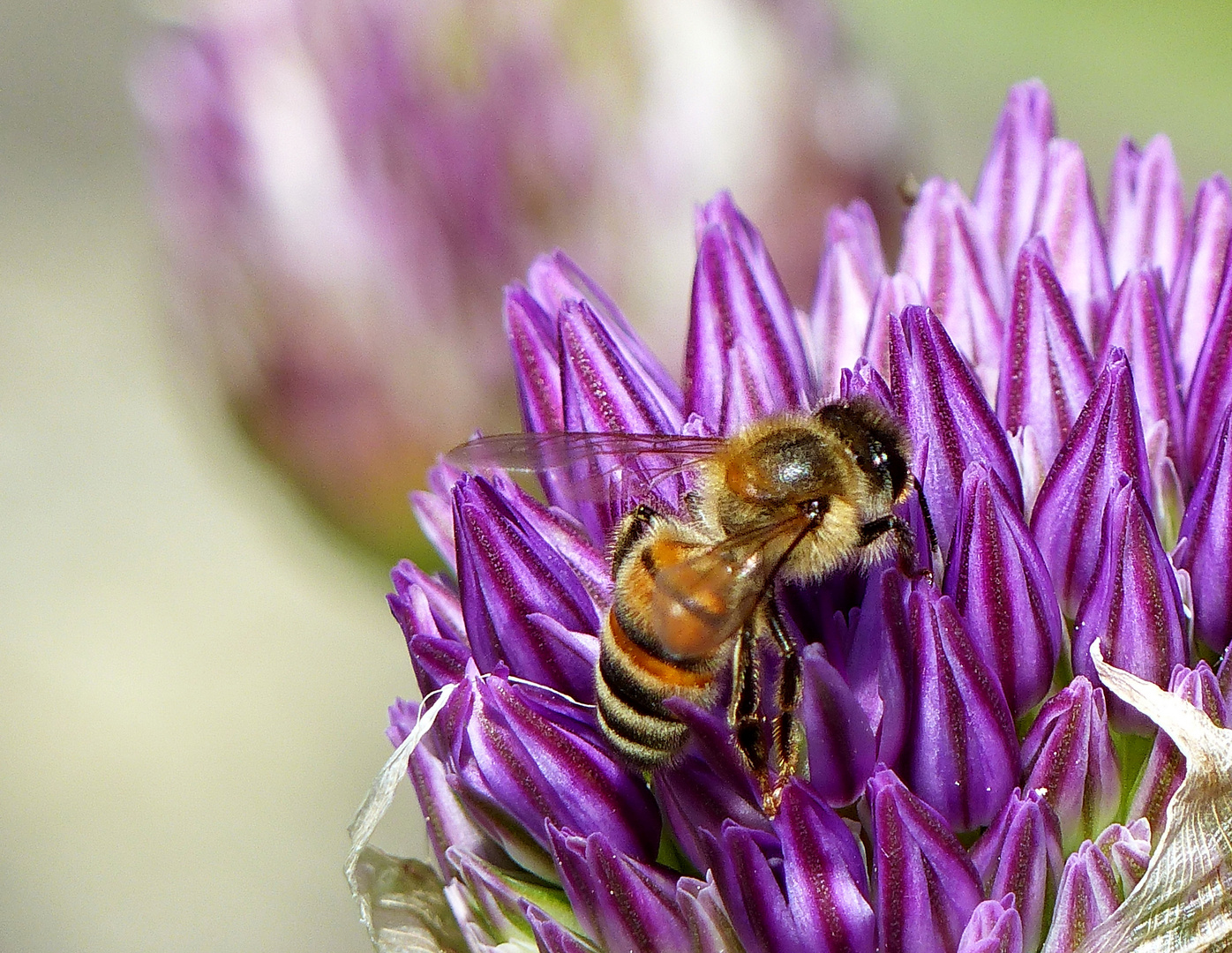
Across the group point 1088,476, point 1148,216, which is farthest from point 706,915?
point 1148,216

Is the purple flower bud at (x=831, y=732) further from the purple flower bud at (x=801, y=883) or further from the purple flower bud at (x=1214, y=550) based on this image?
the purple flower bud at (x=1214, y=550)

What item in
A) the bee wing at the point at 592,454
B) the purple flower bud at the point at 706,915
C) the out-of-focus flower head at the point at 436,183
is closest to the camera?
the purple flower bud at the point at 706,915

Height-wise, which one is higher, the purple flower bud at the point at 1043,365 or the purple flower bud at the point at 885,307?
the purple flower bud at the point at 885,307

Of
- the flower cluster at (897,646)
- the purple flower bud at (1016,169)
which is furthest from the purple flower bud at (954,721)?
the purple flower bud at (1016,169)

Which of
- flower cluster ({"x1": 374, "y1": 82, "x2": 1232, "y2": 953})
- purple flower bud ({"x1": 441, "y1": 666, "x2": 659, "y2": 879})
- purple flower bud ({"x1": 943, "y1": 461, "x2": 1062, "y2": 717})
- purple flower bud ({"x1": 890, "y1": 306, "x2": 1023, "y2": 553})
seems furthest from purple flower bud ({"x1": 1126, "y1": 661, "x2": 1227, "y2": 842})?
purple flower bud ({"x1": 441, "y1": 666, "x2": 659, "y2": 879})

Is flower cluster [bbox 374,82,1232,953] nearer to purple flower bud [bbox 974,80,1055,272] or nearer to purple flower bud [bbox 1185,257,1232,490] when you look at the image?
purple flower bud [bbox 1185,257,1232,490]

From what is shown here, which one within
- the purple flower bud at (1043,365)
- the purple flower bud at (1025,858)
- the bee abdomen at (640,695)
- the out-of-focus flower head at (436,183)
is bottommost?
the purple flower bud at (1025,858)

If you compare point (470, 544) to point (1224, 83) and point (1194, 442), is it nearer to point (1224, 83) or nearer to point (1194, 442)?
point (1194, 442)
